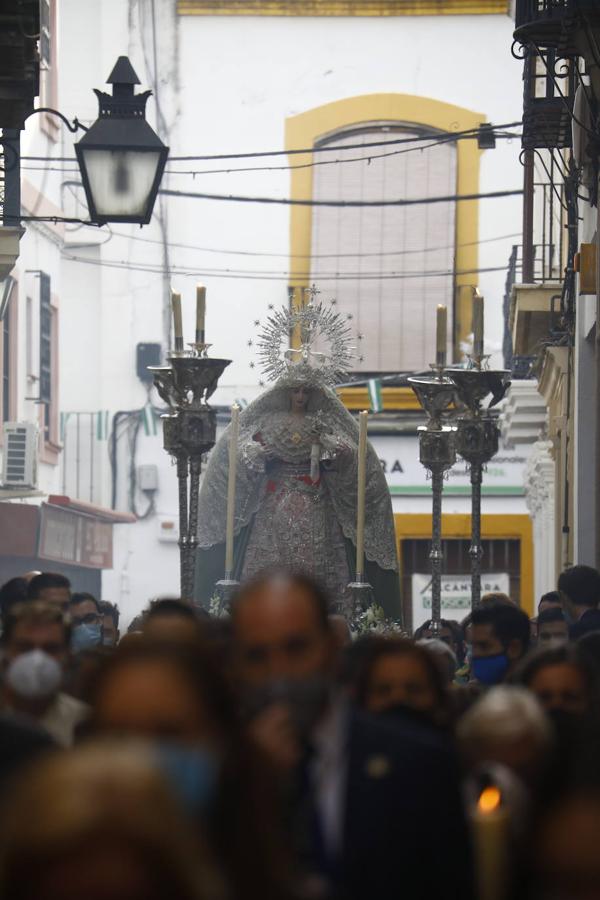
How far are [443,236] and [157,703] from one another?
68.2 ft

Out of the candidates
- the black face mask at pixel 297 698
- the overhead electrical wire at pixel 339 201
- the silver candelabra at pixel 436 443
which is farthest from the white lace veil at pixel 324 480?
the overhead electrical wire at pixel 339 201

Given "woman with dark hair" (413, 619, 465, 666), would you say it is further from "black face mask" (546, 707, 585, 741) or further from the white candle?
"black face mask" (546, 707, 585, 741)

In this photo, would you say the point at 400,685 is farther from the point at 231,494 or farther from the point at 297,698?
the point at 231,494

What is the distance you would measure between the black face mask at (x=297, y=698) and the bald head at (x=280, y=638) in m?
0.03

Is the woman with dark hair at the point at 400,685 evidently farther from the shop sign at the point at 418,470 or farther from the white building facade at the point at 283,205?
the white building facade at the point at 283,205

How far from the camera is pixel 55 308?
21.5 metres

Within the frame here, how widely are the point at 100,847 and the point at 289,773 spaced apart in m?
0.97

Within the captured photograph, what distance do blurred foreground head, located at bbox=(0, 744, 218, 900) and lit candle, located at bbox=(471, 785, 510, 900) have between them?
1061mm

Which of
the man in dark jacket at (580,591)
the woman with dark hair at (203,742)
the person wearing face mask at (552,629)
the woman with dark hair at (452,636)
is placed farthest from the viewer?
the woman with dark hair at (452,636)

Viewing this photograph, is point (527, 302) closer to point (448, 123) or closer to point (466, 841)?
point (448, 123)

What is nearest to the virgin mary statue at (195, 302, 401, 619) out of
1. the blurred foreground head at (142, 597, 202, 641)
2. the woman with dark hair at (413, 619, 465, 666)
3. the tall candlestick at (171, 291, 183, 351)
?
the woman with dark hair at (413, 619, 465, 666)

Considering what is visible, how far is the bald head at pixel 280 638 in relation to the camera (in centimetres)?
300

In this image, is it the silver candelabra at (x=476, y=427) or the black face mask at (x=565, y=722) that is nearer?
the black face mask at (x=565, y=722)

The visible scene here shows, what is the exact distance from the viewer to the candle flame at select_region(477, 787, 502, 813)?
305 centimetres
